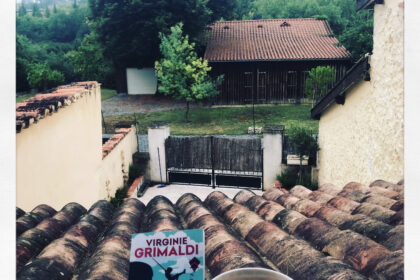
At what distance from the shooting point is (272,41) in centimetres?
1938

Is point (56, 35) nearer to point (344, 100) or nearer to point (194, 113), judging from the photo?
point (194, 113)

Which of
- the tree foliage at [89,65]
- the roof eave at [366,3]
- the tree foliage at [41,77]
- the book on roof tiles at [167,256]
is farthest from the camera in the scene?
the tree foliage at [89,65]

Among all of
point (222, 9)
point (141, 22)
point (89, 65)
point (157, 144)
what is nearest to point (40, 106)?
point (157, 144)

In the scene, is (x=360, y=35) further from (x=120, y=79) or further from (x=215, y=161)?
(x=120, y=79)

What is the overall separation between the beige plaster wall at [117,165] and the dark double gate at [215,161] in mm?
1035

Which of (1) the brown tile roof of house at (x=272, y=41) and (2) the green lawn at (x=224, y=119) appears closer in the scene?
(2) the green lawn at (x=224, y=119)

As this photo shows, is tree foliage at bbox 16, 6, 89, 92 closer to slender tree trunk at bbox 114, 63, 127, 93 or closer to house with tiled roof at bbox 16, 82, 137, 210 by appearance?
slender tree trunk at bbox 114, 63, 127, 93

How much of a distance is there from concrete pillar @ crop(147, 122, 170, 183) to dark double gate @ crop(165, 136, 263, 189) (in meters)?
0.12

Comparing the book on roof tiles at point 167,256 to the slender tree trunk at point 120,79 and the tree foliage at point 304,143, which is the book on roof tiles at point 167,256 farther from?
the slender tree trunk at point 120,79

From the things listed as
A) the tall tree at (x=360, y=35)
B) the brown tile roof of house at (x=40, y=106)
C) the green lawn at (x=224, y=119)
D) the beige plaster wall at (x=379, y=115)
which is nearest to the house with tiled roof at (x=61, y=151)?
the brown tile roof of house at (x=40, y=106)

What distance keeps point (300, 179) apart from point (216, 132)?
5.46 m

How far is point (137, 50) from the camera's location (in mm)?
18703

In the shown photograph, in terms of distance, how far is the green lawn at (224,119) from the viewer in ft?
49.2

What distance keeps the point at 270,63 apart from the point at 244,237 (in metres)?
16.3
